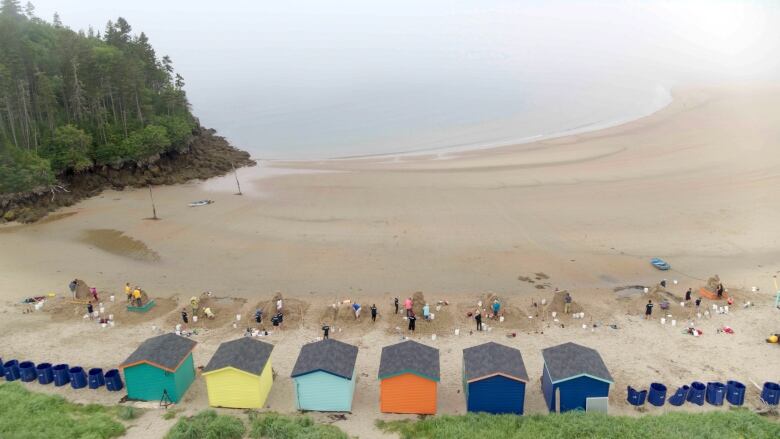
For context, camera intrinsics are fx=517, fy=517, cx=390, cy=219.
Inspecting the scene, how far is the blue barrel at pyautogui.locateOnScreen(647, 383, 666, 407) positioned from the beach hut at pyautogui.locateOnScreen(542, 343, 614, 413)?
5.83 ft

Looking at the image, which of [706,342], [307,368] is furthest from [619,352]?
[307,368]

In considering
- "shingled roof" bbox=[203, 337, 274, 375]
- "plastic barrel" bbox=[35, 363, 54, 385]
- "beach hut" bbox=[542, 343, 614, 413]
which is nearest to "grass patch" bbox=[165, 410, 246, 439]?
"shingled roof" bbox=[203, 337, 274, 375]

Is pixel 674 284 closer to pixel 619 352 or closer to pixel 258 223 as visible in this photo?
pixel 619 352

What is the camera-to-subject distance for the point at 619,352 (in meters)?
21.9

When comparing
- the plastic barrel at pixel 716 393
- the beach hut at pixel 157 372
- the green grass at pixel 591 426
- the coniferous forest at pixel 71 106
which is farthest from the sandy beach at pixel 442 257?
the coniferous forest at pixel 71 106

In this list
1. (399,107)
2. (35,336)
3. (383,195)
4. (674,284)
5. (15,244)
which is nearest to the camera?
(35,336)

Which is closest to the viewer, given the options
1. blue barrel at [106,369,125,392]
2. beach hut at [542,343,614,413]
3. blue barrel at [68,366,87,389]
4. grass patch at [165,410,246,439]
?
grass patch at [165,410,246,439]

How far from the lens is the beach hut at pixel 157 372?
18844mm

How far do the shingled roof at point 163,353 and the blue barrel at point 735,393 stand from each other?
A: 1988 centimetres

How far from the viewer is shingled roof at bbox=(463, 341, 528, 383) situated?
1802cm

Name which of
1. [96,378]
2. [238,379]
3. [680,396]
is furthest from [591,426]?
[96,378]

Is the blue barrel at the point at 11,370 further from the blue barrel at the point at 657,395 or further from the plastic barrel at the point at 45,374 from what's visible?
the blue barrel at the point at 657,395

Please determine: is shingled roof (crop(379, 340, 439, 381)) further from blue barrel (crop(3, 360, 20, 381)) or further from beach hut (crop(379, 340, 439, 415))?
blue barrel (crop(3, 360, 20, 381))

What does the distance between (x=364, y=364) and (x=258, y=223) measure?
18990mm
